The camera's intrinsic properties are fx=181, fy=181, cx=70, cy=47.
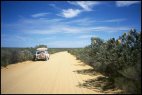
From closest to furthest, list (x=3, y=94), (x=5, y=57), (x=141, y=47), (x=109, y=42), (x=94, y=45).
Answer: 1. (x=3, y=94)
2. (x=141, y=47)
3. (x=109, y=42)
4. (x=94, y=45)
5. (x=5, y=57)

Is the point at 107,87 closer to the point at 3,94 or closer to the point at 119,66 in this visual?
the point at 119,66

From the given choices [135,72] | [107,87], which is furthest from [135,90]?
[107,87]

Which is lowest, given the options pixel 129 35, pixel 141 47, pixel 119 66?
pixel 119 66

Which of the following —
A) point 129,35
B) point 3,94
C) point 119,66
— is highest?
point 129,35

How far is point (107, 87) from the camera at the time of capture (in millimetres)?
10305

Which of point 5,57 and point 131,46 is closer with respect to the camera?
point 131,46

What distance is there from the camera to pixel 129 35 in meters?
11.0

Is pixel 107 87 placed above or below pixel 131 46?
below

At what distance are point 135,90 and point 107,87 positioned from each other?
294 centimetres

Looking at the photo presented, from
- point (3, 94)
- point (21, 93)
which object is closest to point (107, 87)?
point (21, 93)

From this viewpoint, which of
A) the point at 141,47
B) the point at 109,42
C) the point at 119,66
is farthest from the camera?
the point at 109,42

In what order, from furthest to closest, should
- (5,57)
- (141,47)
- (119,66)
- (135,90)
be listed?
1. (5,57)
2. (119,66)
3. (141,47)
4. (135,90)

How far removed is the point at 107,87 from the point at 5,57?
15.4 m

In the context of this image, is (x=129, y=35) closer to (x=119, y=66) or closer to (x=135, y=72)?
(x=119, y=66)
